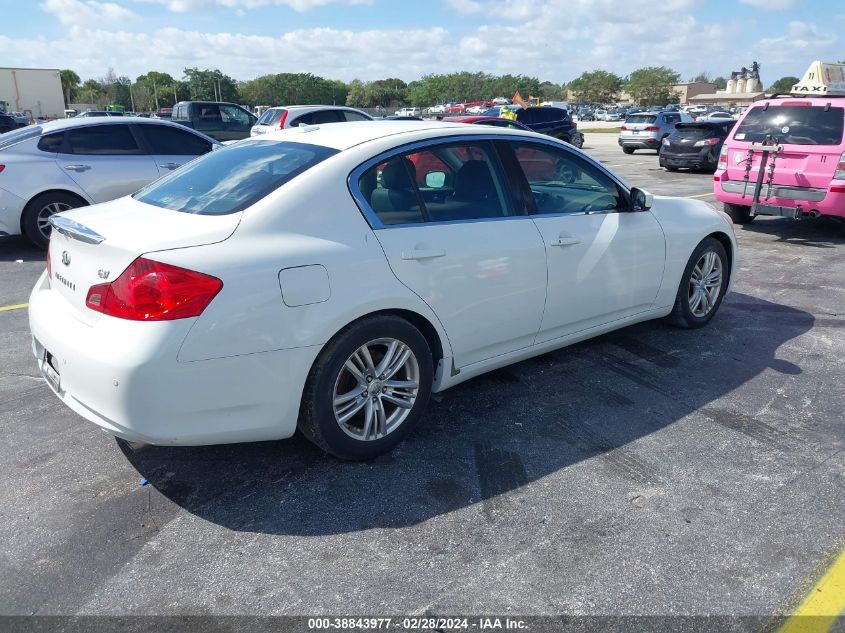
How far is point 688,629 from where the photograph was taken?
231cm

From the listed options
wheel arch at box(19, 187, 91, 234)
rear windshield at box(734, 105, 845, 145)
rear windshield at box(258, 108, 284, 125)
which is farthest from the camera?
rear windshield at box(258, 108, 284, 125)

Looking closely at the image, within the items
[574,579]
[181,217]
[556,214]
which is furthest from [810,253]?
[181,217]

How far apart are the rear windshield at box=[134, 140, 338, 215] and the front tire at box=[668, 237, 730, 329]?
3.03 meters

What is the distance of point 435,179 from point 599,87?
128m

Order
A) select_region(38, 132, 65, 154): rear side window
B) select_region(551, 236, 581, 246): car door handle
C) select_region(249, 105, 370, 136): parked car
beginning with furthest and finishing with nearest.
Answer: select_region(249, 105, 370, 136): parked car → select_region(38, 132, 65, 154): rear side window → select_region(551, 236, 581, 246): car door handle

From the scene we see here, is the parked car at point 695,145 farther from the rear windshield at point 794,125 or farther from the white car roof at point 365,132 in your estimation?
the white car roof at point 365,132

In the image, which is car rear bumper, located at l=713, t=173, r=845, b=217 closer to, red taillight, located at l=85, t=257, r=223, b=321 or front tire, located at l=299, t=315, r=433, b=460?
front tire, located at l=299, t=315, r=433, b=460

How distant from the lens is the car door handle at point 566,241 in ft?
12.8

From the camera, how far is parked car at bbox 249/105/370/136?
50.2 ft

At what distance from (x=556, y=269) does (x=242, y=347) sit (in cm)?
196

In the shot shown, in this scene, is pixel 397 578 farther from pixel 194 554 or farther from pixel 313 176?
A: pixel 313 176

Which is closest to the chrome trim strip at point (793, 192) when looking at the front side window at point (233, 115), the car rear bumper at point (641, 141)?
the car rear bumper at point (641, 141)

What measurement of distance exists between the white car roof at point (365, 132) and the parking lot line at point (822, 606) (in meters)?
2.68

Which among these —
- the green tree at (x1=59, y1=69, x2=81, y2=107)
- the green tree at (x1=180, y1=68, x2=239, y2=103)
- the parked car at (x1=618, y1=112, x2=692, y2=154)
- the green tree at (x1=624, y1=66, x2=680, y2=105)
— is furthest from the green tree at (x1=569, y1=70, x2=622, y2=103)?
the parked car at (x1=618, y1=112, x2=692, y2=154)
